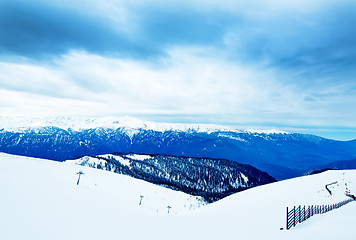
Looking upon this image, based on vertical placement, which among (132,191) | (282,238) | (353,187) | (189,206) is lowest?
(189,206)

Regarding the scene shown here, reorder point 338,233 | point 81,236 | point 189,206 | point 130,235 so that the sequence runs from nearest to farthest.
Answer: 1. point 81,236
2. point 130,235
3. point 338,233
4. point 189,206

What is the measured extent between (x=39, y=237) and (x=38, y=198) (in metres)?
6.06

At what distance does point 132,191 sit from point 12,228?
84.2 meters

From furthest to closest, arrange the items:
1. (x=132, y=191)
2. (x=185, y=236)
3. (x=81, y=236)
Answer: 1. (x=132, y=191)
2. (x=185, y=236)
3. (x=81, y=236)

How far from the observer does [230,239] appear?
443 inches

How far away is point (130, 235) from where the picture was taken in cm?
1008

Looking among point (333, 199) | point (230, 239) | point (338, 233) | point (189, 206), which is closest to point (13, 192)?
point (230, 239)

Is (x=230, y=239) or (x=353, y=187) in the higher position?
(x=353, y=187)

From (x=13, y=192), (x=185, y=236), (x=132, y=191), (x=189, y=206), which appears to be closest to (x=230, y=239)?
(x=185, y=236)

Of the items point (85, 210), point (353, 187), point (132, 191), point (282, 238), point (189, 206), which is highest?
point (353, 187)

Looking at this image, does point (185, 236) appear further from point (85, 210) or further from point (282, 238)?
point (85, 210)

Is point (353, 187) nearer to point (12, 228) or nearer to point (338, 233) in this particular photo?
point (338, 233)

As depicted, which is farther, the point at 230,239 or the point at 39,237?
the point at 230,239

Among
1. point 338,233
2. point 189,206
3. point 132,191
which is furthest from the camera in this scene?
point 189,206
